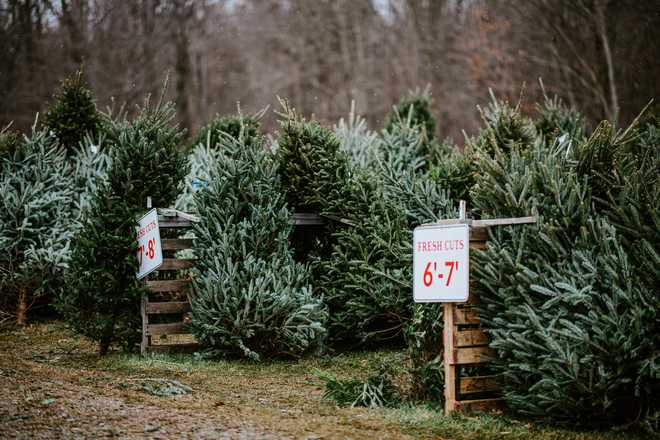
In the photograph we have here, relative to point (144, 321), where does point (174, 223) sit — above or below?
above

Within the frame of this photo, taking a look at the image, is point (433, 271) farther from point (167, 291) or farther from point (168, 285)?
point (167, 291)

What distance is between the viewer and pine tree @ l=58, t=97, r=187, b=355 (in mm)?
9750

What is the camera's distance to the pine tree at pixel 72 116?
14195 mm

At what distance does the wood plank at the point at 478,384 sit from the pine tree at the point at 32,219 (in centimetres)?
773

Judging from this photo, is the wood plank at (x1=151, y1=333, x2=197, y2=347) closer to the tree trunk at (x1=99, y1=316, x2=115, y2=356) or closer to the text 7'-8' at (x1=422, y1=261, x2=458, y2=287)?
the tree trunk at (x1=99, y1=316, x2=115, y2=356)

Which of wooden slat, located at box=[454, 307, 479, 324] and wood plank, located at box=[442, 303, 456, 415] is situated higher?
wooden slat, located at box=[454, 307, 479, 324]

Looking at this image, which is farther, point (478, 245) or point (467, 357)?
point (478, 245)

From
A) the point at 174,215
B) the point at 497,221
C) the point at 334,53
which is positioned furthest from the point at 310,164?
the point at 334,53

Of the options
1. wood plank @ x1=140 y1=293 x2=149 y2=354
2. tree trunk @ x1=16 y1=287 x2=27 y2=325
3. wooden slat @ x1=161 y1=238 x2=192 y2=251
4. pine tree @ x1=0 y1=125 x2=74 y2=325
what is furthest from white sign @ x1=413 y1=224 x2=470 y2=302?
tree trunk @ x1=16 y1=287 x2=27 y2=325

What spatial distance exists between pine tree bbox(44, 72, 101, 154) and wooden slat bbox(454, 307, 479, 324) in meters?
9.34

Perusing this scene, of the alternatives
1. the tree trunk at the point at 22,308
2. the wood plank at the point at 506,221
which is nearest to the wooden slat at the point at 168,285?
the tree trunk at the point at 22,308

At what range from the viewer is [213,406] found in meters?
7.07

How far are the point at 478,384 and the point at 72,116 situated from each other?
32.9 ft

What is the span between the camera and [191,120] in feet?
104
